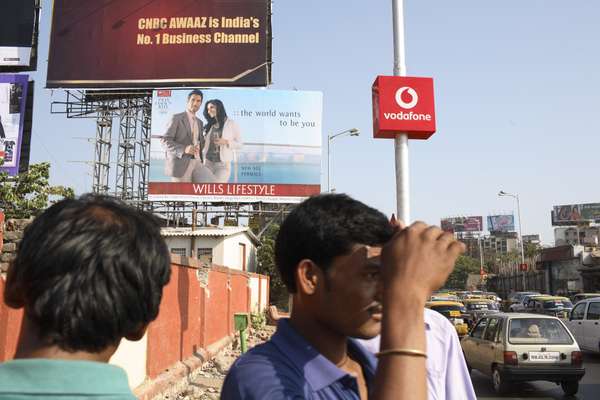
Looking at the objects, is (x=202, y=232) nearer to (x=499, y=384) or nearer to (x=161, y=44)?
(x=161, y=44)

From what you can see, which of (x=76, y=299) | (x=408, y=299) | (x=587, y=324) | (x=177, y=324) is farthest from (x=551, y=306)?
(x=76, y=299)

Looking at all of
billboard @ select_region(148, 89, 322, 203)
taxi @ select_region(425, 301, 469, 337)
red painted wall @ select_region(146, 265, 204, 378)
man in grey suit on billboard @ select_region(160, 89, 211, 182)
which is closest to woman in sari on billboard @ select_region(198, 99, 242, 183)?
billboard @ select_region(148, 89, 322, 203)

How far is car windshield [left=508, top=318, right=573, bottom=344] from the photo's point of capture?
886 centimetres

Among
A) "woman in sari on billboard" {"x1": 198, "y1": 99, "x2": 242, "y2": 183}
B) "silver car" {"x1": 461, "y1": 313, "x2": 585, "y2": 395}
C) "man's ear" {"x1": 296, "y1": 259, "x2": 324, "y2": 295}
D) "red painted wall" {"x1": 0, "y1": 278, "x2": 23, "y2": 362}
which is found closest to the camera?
"man's ear" {"x1": 296, "y1": 259, "x2": 324, "y2": 295}

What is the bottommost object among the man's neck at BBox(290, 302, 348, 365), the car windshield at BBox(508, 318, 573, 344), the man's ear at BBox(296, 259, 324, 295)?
the car windshield at BBox(508, 318, 573, 344)

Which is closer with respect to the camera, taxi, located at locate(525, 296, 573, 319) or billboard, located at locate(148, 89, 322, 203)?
taxi, located at locate(525, 296, 573, 319)

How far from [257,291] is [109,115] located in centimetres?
1260

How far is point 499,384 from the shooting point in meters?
8.92

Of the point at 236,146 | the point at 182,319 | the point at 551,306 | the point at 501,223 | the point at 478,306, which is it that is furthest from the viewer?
the point at 501,223

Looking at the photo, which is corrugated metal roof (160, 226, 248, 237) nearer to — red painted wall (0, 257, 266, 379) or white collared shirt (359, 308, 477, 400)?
red painted wall (0, 257, 266, 379)

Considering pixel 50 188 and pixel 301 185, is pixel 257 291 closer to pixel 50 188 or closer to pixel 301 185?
pixel 301 185

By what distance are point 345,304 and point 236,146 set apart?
23.6 meters

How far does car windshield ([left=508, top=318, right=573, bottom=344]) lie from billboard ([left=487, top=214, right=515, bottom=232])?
10101 centimetres

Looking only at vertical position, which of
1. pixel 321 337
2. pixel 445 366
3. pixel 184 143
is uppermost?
pixel 184 143
